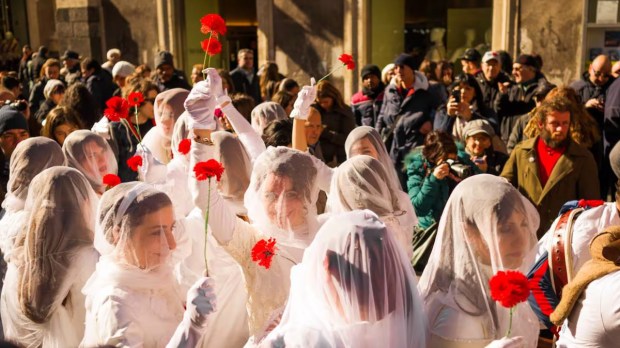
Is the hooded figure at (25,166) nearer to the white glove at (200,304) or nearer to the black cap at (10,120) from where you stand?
the black cap at (10,120)

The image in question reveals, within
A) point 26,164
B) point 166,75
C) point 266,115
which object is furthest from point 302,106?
point 166,75

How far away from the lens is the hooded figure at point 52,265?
10.4ft

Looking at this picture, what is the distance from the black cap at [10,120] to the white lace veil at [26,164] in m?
1.46

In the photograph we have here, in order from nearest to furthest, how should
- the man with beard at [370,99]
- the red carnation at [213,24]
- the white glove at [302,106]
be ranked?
the red carnation at [213,24], the white glove at [302,106], the man with beard at [370,99]

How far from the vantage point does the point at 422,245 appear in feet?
16.4

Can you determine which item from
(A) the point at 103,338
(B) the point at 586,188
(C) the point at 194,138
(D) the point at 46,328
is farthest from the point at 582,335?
(B) the point at 586,188

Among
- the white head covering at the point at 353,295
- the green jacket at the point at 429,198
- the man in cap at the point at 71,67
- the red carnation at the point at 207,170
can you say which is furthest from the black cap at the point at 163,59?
the white head covering at the point at 353,295

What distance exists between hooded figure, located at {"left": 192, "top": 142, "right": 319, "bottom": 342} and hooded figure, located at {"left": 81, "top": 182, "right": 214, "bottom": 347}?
0.30m

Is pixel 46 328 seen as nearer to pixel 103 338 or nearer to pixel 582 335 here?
pixel 103 338

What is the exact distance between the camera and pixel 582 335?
2551 millimetres

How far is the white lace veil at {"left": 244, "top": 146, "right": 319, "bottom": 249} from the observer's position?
333 cm

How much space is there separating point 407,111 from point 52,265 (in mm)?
4679

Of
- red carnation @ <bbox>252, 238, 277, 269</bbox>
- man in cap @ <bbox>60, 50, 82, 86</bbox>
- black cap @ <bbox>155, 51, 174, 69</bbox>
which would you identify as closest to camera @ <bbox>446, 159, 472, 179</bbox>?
red carnation @ <bbox>252, 238, 277, 269</bbox>

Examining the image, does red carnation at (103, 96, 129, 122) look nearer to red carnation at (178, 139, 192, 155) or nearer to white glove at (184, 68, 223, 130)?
white glove at (184, 68, 223, 130)
